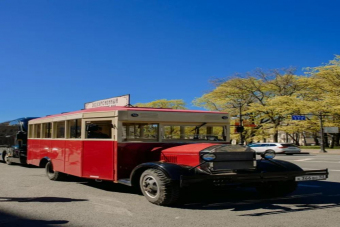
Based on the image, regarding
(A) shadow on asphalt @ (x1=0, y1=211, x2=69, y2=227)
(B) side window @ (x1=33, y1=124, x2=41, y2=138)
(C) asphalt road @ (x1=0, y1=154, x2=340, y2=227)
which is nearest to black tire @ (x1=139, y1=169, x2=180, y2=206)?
(C) asphalt road @ (x1=0, y1=154, x2=340, y2=227)

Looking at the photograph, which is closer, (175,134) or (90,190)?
(175,134)

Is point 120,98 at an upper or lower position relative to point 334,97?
lower

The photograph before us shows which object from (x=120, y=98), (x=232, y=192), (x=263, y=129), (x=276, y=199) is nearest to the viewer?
(x=276, y=199)

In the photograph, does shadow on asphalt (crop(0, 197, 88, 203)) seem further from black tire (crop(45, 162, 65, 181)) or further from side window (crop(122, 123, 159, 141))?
black tire (crop(45, 162, 65, 181))

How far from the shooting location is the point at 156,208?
21.9 feet

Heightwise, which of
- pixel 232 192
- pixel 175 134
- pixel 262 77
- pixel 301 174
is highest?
pixel 262 77

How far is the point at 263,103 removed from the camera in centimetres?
5056

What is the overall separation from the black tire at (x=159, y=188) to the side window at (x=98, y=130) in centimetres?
151

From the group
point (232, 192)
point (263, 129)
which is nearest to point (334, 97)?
point (263, 129)

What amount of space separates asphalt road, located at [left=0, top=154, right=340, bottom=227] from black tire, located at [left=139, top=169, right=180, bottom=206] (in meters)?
Answer: 0.16

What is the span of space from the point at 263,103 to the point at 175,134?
4422cm

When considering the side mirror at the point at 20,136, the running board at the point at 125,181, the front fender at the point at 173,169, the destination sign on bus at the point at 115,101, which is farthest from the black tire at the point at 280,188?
the side mirror at the point at 20,136

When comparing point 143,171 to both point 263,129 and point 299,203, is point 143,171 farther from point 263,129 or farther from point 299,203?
point 263,129

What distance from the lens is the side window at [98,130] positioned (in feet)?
26.1
